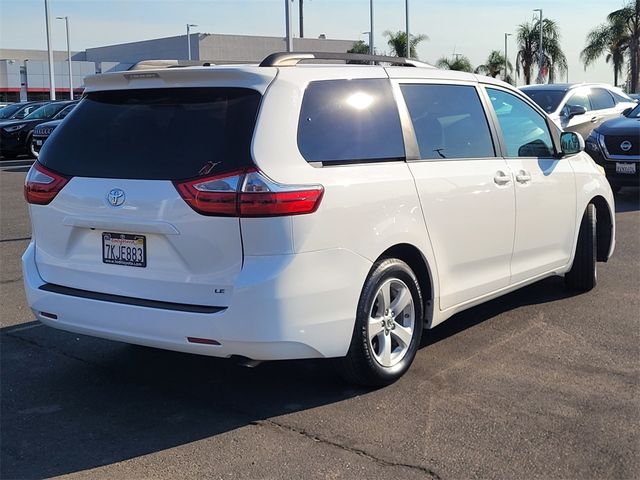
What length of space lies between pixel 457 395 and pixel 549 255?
78.2 inches

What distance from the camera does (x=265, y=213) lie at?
3.80 metres

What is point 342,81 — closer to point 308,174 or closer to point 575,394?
point 308,174

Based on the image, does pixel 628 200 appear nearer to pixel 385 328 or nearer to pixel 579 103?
pixel 579 103

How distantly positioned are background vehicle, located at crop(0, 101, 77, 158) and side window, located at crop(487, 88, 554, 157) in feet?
62.7

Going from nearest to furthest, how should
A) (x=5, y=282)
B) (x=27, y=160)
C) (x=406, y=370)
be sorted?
1. (x=406, y=370)
2. (x=5, y=282)
3. (x=27, y=160)

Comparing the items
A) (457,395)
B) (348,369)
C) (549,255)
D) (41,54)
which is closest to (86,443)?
(348,369)

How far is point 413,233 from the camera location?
4535 millimetres

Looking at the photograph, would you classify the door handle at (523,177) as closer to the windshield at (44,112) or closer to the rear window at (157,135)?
the rear window at (157,135)

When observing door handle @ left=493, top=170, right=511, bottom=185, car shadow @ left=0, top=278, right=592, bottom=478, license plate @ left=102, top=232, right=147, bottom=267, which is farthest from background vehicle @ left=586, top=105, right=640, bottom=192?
license plate @ left=102, top=232, right=147, bottom=267

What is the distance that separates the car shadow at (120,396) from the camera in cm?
384

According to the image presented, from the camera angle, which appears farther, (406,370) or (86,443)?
(406,370)

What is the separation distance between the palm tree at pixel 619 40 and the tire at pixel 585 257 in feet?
150

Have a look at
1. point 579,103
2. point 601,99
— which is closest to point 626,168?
point 579,103

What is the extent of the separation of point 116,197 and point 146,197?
0.67 feet
